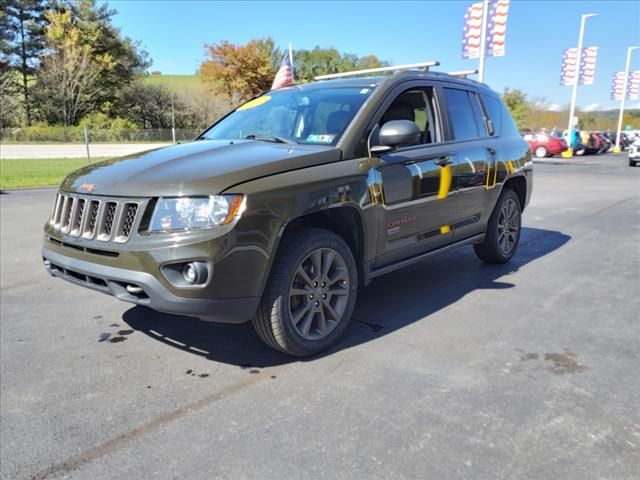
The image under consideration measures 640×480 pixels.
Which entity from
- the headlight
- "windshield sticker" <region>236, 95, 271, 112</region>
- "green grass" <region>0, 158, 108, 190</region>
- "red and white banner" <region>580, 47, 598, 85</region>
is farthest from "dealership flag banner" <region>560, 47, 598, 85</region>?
the headlight

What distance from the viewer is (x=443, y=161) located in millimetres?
4215

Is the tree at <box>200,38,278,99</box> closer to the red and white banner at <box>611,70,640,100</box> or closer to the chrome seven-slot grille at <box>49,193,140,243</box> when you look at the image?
the red and white banner at <box>611,70,640,100</box>

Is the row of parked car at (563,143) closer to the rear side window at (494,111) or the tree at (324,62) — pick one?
the rear side window at (494,111)

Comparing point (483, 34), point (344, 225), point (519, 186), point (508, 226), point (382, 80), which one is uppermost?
point (483, 34)

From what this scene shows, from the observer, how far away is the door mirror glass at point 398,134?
3465 millimetres

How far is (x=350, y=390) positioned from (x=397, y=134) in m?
1.71

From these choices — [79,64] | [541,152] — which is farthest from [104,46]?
[541,152]

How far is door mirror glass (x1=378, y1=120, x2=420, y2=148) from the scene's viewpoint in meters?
3.46

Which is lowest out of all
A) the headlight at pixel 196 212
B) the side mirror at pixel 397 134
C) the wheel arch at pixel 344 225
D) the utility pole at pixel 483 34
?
the wheel arch at pixel 344 225

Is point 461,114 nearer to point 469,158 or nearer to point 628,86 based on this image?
point 469,158

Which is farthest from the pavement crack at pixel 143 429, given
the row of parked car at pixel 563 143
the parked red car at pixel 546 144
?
the parked red car at pixel 546 144

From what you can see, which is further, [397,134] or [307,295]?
[397,134]

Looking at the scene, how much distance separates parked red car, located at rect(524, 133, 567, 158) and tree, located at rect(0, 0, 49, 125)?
1450 inches

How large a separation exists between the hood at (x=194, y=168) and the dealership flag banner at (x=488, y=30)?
19627mm
